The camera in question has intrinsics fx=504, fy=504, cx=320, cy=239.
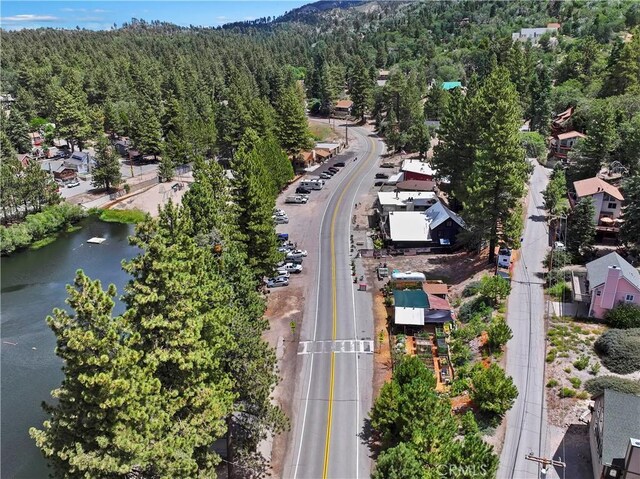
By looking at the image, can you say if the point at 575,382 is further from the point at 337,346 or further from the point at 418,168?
the point at 418,168

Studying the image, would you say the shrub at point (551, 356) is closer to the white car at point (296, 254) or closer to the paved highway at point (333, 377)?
the paved highway at point (333, 377)

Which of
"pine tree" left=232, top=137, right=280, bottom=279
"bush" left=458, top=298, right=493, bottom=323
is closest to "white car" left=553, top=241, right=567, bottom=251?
"bush" left=458, top=298, right=493, bottom=323

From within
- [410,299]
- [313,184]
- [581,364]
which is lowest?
[581,364]

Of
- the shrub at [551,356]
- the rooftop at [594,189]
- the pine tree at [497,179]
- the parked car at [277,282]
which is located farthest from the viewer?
the rooftop at [594,189]

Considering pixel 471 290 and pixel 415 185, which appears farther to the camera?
pixel 415 185

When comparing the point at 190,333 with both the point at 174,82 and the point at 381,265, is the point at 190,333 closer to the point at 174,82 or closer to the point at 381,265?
the point at 381,265

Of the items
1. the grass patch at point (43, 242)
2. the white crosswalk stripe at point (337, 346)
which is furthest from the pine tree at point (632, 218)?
the grass patch at point (43, 242)

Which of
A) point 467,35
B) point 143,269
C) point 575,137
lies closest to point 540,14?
point 467,35

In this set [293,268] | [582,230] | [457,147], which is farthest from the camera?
[457,147]

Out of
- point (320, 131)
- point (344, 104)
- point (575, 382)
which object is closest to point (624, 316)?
point (575, 382)
